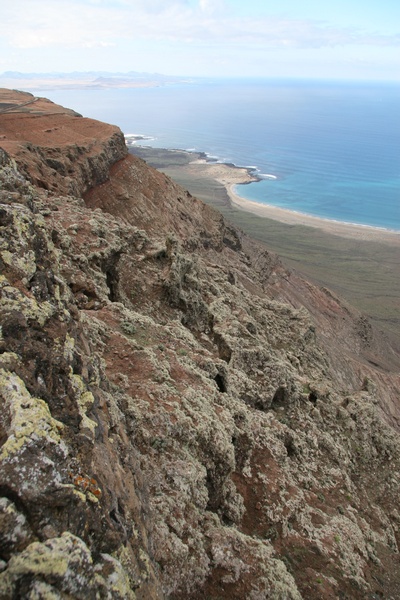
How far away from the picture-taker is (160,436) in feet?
35.5

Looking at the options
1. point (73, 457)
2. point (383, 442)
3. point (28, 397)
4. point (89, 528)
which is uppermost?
point (28, 397)

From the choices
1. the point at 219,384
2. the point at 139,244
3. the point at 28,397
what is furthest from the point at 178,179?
the point at 28,397

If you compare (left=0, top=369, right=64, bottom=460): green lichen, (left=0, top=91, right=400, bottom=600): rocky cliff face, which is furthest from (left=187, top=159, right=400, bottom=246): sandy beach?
(left=0, top=369, right=64, bottom=460): green lichen

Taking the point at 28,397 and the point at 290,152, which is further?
the point at 290,152

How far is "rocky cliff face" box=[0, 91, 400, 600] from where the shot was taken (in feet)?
17.3

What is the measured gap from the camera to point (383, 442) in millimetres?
20109

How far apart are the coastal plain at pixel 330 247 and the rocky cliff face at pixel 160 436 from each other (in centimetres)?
3597

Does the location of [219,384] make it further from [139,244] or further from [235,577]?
[139,244]

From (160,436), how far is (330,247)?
77.2 metres

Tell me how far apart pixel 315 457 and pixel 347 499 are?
5.78ft

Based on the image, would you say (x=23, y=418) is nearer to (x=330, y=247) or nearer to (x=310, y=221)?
(x=330, y=247)

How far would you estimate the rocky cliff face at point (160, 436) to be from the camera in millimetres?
5277

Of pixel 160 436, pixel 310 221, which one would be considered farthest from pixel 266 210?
pixel 160 436

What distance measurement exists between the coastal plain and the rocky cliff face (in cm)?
3597
